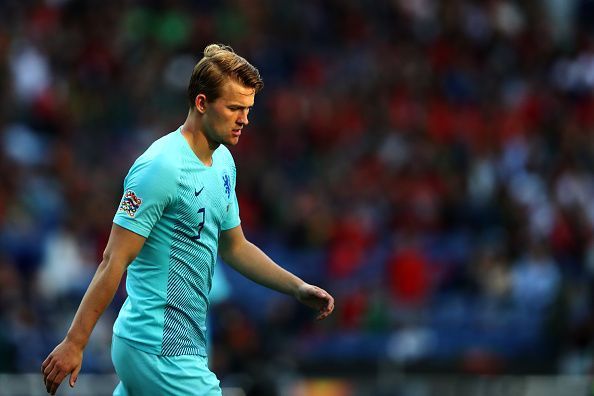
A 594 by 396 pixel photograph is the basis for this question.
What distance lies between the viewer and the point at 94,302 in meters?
5.07

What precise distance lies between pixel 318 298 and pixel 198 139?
34.2 inches

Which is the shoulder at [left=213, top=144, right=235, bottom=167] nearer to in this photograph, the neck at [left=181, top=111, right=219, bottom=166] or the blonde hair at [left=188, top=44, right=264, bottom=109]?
the neck at [left=181, top=111, right=219, bottom=166]

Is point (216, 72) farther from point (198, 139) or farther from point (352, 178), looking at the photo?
point (352, 178)

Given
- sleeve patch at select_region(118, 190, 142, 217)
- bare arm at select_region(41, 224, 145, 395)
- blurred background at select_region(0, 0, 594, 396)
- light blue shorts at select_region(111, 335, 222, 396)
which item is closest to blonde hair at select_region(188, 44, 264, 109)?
sleeve patch at select_region(118, 190, 142, 217)

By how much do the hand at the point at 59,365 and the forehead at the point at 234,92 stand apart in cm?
121

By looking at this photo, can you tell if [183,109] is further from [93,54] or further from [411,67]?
[411,67]

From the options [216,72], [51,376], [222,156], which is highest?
[216,72]

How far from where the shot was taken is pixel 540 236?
1471 centimetres

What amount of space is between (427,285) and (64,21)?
5944 millimetres

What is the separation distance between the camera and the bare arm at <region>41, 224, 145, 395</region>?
494 centimetres

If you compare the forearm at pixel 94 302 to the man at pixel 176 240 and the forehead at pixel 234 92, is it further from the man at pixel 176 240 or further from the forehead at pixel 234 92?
the forehead at pixel 234 92

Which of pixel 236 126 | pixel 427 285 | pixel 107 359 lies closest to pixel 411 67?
pixel 427 285

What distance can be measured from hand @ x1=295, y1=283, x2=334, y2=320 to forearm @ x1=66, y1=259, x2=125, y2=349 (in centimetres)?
92

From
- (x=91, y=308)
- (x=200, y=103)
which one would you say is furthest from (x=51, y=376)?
(x=200, y=103)
